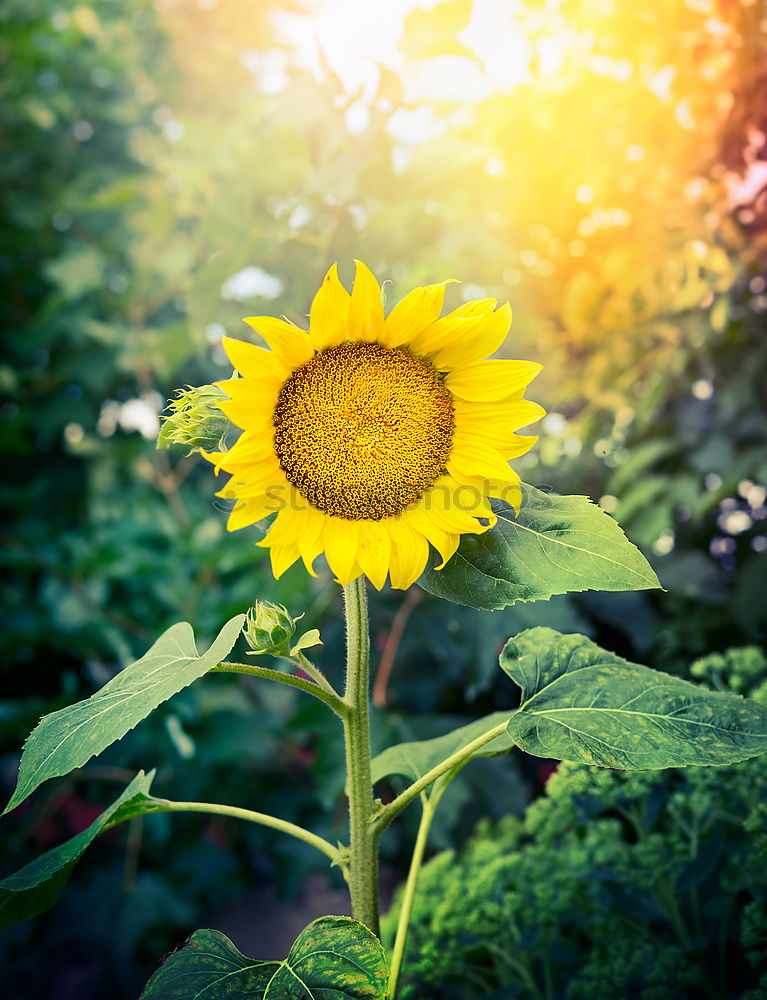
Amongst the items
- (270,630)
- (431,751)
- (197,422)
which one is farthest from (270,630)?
(431,751)

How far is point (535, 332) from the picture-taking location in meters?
1.31

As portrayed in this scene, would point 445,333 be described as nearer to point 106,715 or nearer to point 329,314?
point 329,314

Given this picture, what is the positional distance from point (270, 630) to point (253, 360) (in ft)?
0.45

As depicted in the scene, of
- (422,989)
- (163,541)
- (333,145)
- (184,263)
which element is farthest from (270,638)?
(184,263)

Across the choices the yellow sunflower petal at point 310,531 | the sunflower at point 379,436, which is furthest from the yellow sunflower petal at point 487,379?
the yellow sunflower petal at point 310,531

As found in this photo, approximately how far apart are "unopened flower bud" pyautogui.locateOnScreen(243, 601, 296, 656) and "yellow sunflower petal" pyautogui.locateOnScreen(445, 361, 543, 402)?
16 cm

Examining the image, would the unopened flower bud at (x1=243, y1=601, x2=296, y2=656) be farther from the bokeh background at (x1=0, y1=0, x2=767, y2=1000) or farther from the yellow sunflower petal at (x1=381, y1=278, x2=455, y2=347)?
the bokeh background at (x1=0, y1=0, x2=767, y2=1000)

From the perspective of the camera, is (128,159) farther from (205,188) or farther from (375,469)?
(375,469)

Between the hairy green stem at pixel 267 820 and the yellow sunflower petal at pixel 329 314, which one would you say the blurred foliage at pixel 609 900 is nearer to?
the hairy green stem at pixel 267 820

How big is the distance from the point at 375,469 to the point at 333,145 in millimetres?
798

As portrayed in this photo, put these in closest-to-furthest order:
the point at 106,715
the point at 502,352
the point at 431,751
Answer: the point at 106,715
the point at 431,751
the point at 502,352

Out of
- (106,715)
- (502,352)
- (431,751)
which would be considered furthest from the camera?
(502,352)

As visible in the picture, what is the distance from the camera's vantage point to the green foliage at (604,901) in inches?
22.6

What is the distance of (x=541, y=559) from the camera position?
410mm
